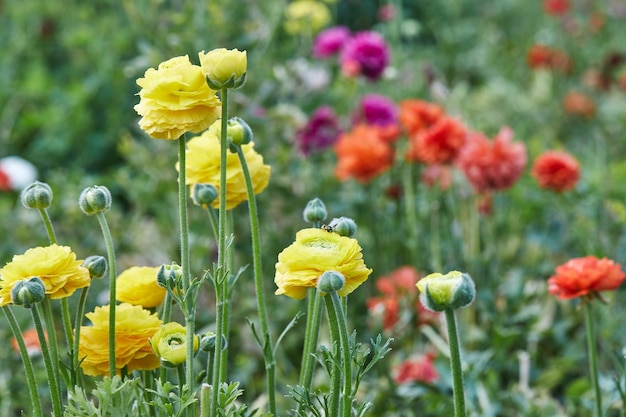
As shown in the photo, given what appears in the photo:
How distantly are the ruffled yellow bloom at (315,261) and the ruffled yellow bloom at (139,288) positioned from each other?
20 centimetres

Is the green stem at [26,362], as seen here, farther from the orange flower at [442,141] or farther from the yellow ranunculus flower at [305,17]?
the yellow ranunculus flower at [305,17]

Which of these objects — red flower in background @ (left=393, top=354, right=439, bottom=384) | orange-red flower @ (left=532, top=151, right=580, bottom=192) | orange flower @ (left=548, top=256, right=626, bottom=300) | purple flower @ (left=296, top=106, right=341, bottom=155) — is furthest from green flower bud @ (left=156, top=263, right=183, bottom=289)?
purple flower @ (left=296, top=106, right=341, bottom=155)

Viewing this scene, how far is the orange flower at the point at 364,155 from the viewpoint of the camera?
1.88 meters

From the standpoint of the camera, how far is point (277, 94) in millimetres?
2404

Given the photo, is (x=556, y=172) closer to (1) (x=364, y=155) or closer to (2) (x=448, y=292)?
(1) (x=364, y=155)

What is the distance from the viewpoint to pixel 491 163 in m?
1.79

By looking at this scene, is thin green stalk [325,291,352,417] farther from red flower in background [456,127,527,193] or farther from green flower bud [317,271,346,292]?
red flower in background [456,127,527,193]

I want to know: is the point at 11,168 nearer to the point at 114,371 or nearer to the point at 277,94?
the point at 277,94

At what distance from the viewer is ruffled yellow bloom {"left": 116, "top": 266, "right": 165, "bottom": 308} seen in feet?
3.05

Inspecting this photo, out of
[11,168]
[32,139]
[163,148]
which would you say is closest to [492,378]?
[163,148]

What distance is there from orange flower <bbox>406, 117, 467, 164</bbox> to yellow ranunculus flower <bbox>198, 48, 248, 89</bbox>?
3.46ft

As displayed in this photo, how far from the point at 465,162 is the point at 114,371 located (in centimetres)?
113

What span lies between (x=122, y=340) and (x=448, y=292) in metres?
0.37

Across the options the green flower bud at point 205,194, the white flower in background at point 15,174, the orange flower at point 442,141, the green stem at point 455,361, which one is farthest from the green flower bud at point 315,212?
the white flower in background at point 15,174
